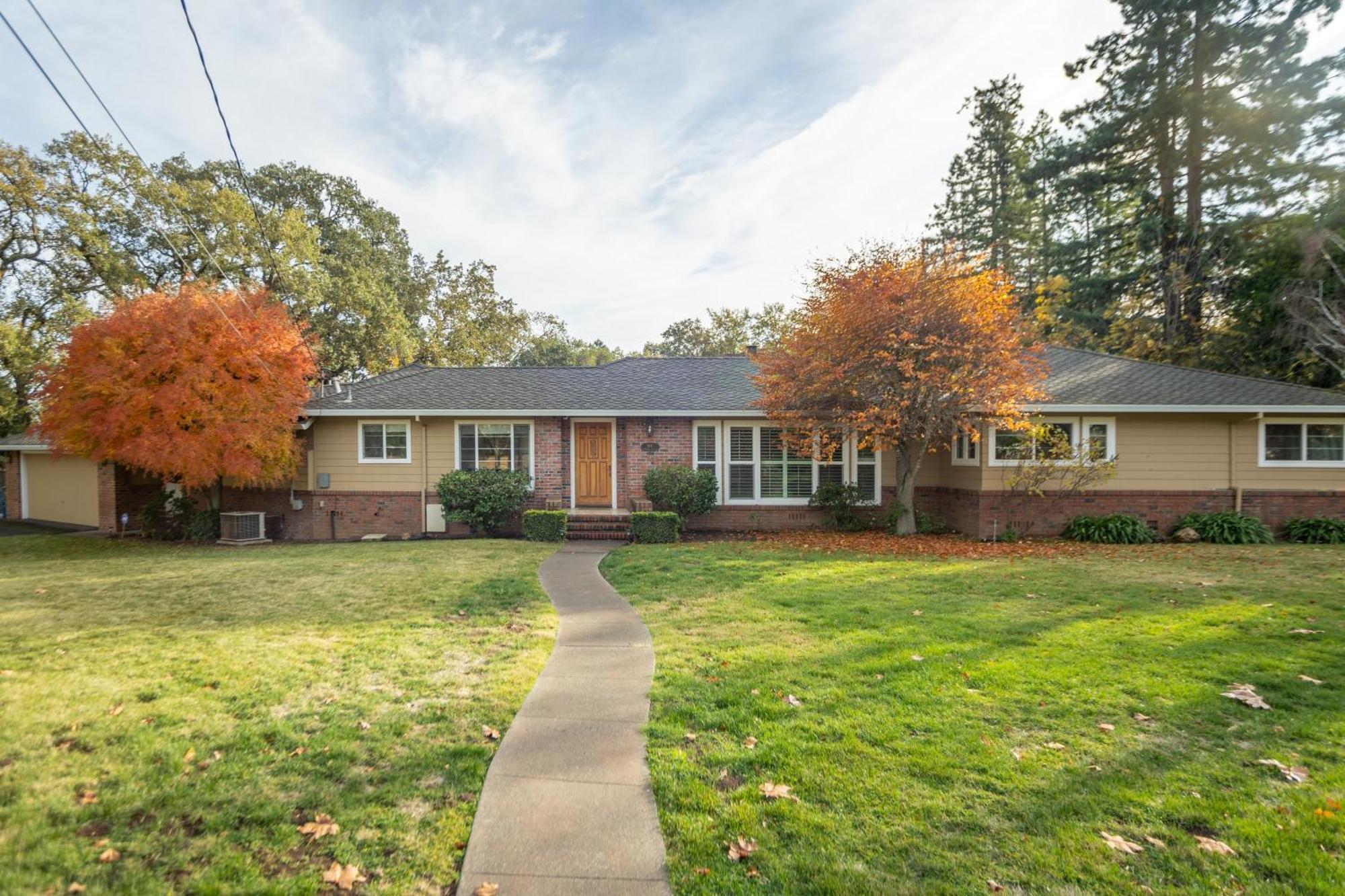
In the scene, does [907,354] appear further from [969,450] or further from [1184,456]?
[1184,456]

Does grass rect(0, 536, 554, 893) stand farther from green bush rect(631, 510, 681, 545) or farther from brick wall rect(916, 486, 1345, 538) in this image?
brick wall rect(916, 486, 1345, 538)

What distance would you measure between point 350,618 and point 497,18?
847cm

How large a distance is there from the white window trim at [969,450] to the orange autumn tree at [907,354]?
1.29 ft

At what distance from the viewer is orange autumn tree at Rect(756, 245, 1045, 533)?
35.8 feet

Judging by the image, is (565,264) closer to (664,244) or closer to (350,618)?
(664,244)

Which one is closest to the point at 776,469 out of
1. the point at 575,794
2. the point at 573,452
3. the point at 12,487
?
the point at 573,452

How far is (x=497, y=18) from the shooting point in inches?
344

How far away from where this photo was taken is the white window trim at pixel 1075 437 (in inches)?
482

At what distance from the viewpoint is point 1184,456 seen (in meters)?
12.5

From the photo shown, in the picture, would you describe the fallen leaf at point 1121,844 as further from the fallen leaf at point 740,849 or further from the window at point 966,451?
the window at point 966,451

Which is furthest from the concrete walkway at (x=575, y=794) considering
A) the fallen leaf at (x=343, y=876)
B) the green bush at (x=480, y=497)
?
the green bush at (x=480, y=497)

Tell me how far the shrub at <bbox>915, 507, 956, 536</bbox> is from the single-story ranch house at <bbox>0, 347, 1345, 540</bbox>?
35 cm

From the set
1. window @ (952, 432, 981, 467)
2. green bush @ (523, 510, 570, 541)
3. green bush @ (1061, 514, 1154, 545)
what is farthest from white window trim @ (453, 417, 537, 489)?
green bush @ (1061, 514, 1154, 545)

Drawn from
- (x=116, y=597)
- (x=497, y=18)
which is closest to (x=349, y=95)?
(x=497, y=18)
